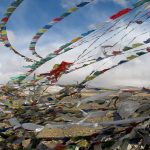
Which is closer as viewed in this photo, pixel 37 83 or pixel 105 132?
pixel 105 132

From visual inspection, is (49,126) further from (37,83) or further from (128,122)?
(37,83)

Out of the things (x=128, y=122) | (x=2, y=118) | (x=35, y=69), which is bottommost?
(x=2, y=118)

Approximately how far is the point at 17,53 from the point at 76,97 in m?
1.81

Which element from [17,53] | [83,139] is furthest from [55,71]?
[17,53]

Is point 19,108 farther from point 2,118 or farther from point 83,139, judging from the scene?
point 83,139

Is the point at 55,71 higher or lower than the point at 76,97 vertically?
higher

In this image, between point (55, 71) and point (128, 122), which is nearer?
point (128, 122)

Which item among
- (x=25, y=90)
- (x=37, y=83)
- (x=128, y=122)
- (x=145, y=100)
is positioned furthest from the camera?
(x=25, y=90)

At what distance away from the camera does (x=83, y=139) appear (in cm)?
387

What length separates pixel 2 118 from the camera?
4.84 metres

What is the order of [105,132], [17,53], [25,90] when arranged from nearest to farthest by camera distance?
[105,132], [25,90], [17,53]

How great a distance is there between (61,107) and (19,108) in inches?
23.0

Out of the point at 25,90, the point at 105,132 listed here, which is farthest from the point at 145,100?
the point at 25,90

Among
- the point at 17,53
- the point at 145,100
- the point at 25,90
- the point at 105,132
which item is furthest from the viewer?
the point at 17,53
